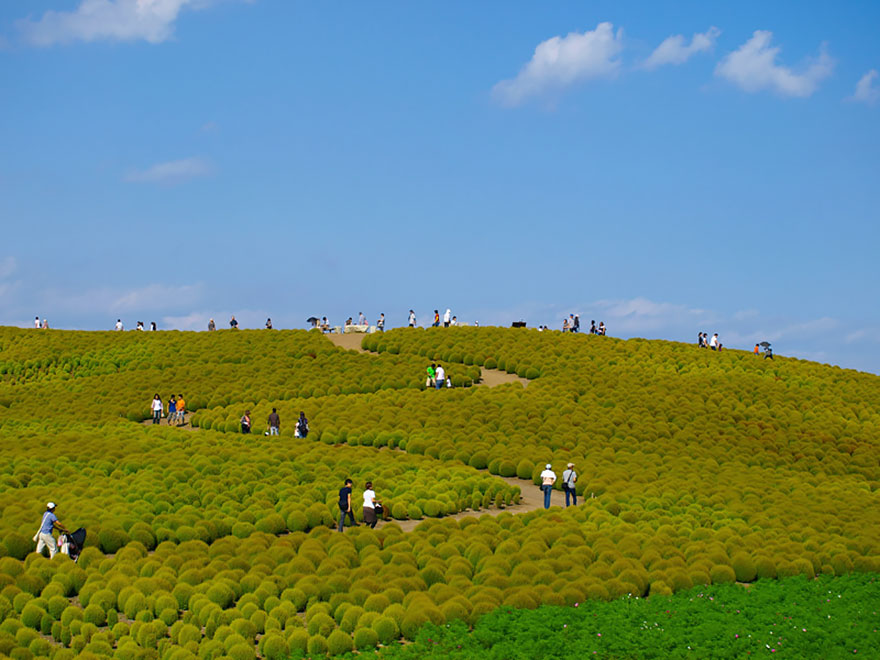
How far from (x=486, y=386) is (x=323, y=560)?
25.3 meters

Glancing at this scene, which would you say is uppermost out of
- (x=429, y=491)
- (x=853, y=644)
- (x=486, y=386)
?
(x=486, y=386)

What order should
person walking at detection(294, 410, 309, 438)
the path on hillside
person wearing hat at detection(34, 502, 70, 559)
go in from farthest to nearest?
the path on hillside
person walking at detection(294, 410, 309, 438)
person wearing hat at detection(34, 502, 70, 559)

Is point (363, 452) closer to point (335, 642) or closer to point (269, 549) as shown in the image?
point (269, 549)

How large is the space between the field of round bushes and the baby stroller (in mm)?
600

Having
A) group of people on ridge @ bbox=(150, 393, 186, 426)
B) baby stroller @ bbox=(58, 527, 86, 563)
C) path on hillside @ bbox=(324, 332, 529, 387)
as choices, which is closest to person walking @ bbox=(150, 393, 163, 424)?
group of people on ridge @ bbox=(150, 393, 186, 426)

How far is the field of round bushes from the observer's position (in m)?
18.4

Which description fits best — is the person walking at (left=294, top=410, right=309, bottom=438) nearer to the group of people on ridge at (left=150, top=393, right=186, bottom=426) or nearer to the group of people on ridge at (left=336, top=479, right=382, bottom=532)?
the group of people on ridge at (left=150, top=393, right=186, bottom=426)

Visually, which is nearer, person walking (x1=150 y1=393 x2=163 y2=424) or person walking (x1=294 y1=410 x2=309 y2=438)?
person walking (x1=294 y1=410 x2=309 y2=438)

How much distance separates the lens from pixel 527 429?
3703 centimetres

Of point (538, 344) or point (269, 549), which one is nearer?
point (269, 549)

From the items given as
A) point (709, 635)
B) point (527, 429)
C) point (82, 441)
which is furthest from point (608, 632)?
point (82, 441)

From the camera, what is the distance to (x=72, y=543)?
21.8 meters

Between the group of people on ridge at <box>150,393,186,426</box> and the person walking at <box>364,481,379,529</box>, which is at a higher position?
the group of people on ridge at <box>150,393,186,426</box>

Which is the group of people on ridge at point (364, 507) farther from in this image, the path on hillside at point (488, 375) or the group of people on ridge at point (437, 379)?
the path on hillside at point (488, 375)
